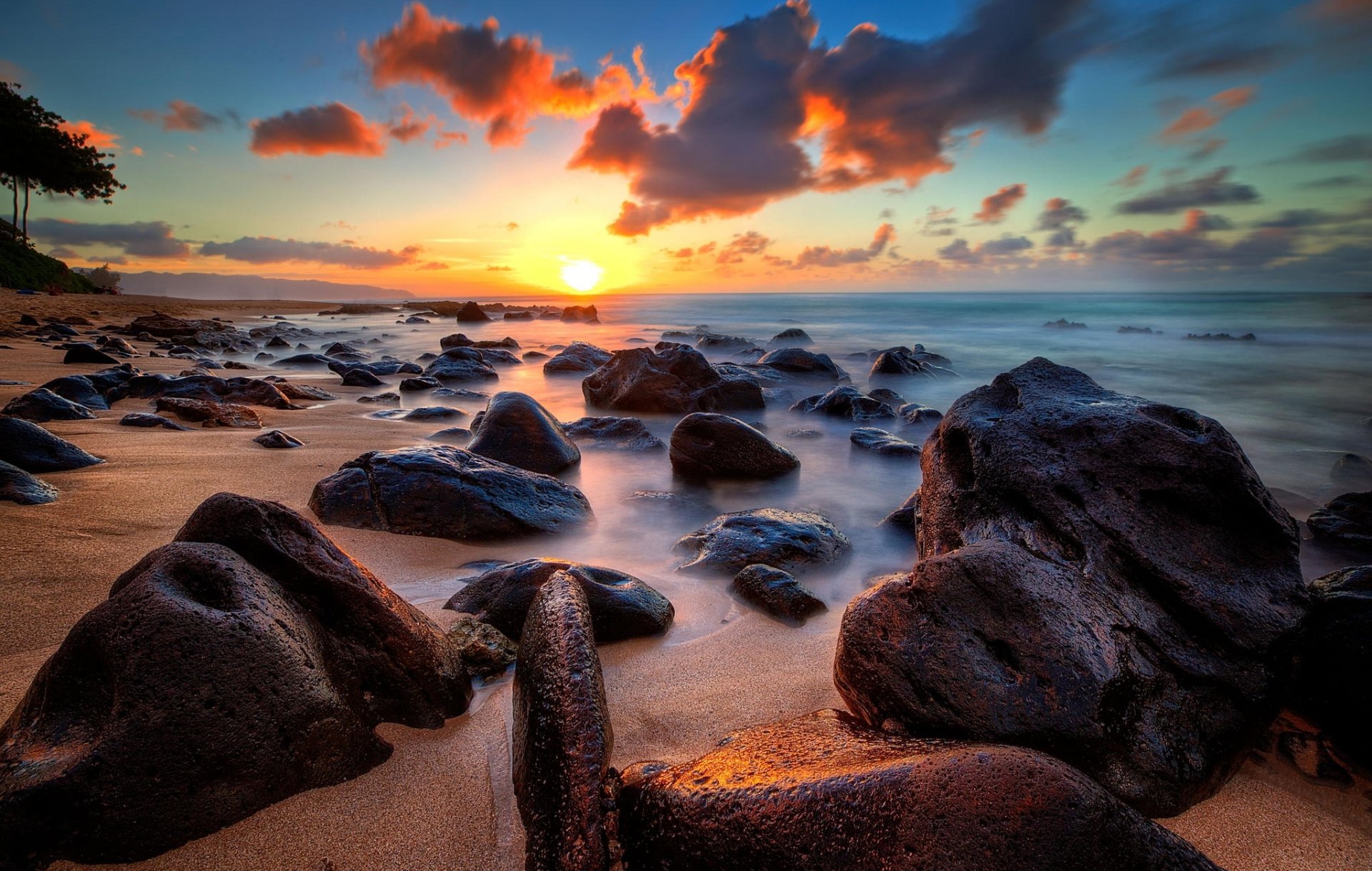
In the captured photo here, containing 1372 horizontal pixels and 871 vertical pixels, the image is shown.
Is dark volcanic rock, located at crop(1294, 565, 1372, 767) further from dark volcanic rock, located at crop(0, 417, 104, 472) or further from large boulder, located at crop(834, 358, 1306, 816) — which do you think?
dark volcanic rock, located at crop(0, 417, 104, 472)

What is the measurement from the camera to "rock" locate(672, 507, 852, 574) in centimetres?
383

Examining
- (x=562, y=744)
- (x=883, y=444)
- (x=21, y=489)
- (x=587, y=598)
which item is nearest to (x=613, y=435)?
(x=883, y=444)

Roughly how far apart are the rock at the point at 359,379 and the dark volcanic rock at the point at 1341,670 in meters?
12.0

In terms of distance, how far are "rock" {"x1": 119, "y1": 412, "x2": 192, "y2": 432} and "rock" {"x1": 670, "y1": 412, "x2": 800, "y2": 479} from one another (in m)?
4.79

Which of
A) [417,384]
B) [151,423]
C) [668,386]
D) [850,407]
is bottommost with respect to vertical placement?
[850,407]

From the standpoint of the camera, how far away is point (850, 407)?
9.29m

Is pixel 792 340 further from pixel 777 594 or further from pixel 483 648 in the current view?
pixel 483 648

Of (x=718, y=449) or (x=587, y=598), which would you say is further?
(x=718, y=449)

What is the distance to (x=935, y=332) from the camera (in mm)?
27688

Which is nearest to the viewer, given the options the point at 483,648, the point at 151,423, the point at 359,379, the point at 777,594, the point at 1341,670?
the point at 1341,670

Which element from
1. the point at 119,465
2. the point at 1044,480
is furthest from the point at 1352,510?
the point at 119,465

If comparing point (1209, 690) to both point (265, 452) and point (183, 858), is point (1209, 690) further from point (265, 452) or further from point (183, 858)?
point (265, 452)

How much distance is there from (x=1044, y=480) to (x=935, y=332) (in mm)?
27417

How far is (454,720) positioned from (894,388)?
1219 cm
